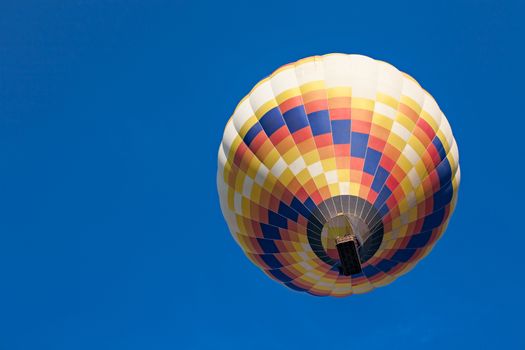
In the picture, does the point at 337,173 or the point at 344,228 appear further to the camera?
the point at 337,173

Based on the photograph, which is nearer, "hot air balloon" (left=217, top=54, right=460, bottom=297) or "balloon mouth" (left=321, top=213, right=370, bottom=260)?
"balloon mouth" (left=321, top=213, right=370, bottom=260)

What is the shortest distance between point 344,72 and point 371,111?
1555mm

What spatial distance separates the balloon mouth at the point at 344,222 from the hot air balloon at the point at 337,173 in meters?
0.03

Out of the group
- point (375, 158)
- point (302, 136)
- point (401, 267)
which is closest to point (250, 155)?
point (302, 136)

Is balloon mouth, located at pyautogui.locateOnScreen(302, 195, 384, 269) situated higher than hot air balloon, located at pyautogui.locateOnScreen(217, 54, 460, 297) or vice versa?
hot air balloon, located at pyautogui.locateOnScreen(217, 54, 460, 297)

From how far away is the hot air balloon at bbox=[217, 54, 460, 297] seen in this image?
22797mm

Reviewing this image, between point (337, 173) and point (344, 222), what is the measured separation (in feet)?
4.27

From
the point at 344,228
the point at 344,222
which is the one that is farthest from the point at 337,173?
the point at 344,228

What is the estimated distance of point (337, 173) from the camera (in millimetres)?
22781

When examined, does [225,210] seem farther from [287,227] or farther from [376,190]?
[376,190]

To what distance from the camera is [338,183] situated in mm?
22656

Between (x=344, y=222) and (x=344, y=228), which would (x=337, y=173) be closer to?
(x=344, y=222)

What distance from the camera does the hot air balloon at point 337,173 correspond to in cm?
2280

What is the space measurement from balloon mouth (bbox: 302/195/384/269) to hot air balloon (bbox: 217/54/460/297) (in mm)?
26
